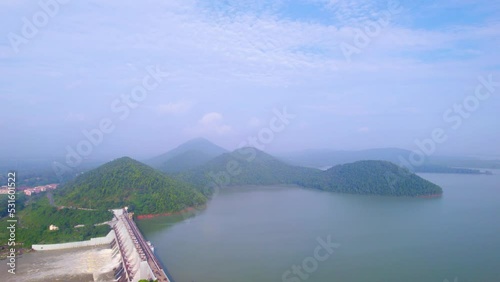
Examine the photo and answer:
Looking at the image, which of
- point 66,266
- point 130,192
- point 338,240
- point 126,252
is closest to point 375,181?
point 338,240

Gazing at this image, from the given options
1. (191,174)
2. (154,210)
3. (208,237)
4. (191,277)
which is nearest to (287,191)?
(191,174)

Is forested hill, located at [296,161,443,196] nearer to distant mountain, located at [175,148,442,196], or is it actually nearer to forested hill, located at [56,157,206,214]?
distant mountain, located at [175,148,442,196]

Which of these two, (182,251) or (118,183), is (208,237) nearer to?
(182,251)

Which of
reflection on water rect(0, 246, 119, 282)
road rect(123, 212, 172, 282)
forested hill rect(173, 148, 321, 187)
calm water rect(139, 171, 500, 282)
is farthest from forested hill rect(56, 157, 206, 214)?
forested hill rect(173, 148, 321, 187)

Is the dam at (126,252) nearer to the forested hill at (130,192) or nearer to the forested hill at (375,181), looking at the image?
the forested hill at (130,192)

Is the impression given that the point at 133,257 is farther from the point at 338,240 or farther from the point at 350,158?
the point at 350,158
